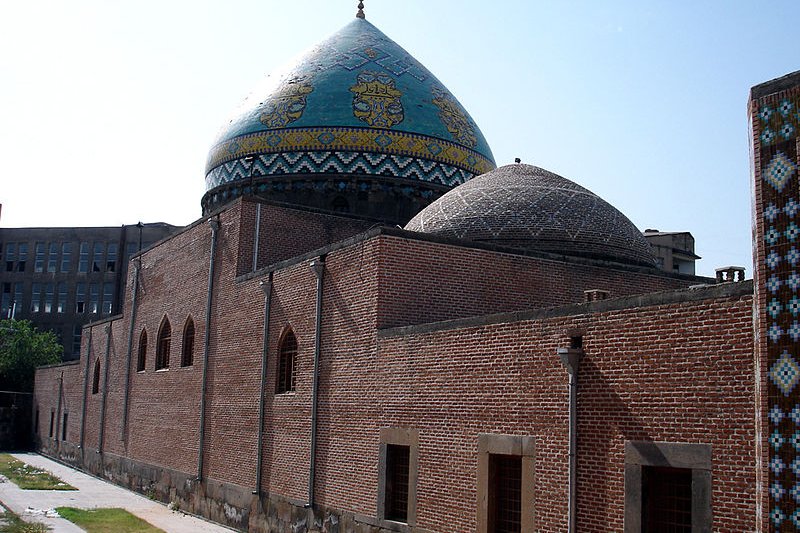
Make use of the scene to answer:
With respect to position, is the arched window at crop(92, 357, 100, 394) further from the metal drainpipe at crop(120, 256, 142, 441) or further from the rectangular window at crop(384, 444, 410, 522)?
the rectangular window at crop(384, 444, 410, 522)

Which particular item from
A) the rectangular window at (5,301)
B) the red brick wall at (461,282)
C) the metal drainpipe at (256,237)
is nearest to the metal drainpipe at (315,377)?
the red brick wall at (461,282)

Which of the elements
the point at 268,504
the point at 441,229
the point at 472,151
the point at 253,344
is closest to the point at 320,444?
the point at 268,504

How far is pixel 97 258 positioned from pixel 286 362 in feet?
137

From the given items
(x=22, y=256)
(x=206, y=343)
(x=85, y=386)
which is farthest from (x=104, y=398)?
(x=22, y=256)

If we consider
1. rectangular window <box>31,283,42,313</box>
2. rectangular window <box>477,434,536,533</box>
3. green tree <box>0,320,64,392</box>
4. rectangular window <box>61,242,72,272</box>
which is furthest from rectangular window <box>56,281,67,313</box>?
rectangular window <box>477,434,536,533</box>

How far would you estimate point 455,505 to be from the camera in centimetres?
1143

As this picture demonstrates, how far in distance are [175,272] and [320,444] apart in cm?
891

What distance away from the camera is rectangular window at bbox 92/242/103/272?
54.6 meters

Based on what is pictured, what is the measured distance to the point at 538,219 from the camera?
16.5m

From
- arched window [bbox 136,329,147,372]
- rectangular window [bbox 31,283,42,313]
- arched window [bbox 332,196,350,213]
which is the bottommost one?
arched window [bbox 136,329,147,372]

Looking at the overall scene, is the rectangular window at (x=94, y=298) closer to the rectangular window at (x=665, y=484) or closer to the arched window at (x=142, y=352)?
the arched window at (x=142, y=352)

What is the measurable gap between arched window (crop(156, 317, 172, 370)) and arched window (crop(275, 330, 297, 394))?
690cm

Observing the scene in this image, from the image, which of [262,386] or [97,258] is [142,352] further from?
[97,258]

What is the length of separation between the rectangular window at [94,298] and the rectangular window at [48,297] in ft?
8.42
